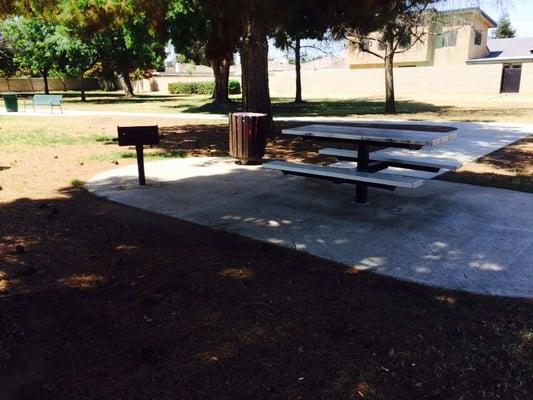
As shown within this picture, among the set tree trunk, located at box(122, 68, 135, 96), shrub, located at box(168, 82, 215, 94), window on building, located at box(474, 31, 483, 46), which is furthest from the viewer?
shrub, located at box(168, 82, 215, 94)

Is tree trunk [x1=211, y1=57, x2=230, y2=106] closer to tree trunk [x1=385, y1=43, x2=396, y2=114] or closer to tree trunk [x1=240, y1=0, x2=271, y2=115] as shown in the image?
tree trunk [x1=385, y1=43, x2=396, y2=114]

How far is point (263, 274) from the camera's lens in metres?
4.00

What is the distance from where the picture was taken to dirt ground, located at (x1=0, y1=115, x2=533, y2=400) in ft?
8.54

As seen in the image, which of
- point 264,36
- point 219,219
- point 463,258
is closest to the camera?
point 463,258

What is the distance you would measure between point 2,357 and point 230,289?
158cm

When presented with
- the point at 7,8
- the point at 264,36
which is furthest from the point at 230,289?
the point at 264,36

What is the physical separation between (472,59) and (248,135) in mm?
40664

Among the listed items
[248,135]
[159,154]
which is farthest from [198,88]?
[248,135]

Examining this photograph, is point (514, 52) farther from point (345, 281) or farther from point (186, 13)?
point (345, 281)

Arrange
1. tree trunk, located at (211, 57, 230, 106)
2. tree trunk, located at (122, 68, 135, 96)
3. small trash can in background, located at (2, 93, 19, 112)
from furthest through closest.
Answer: tree trunk, located at (122, 68, 135, 96)
tree trunk, located at (211, 57, 230, 106)
small trash can in background, located at (2, 93, 19, 112)

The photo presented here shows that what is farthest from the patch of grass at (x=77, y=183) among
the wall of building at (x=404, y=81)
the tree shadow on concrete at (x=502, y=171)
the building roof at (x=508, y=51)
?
the building roof at (x=508, y=51)

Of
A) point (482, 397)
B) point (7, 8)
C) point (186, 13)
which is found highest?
point (186, 13)

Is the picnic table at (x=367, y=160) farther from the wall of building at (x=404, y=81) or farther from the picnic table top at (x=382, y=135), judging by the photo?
the wall of building at (x=404, y=81)

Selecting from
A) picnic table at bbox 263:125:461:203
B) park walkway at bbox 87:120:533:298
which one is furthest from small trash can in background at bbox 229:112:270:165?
picnic table at bbox 263:125:461:203
